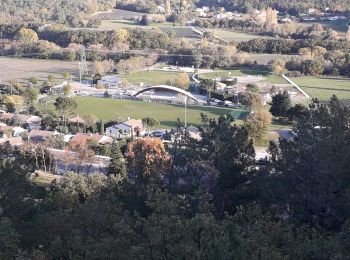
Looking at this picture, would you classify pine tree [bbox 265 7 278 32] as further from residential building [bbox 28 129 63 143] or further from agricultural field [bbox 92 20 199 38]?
residential building [bbox 28 129 63 143]

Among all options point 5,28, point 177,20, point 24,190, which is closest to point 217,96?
point 24,190

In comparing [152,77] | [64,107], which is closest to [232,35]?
[152,77]

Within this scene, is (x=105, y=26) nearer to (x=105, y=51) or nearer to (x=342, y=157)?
(x=105, y=51)

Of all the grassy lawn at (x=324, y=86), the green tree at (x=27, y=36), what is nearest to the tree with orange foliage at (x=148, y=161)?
the grassy lawn at (x=324, y=86)

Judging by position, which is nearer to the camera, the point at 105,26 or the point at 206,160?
the point at 206,160

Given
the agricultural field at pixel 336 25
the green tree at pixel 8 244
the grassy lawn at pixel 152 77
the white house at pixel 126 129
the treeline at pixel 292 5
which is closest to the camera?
the green tree at pixel 8 244

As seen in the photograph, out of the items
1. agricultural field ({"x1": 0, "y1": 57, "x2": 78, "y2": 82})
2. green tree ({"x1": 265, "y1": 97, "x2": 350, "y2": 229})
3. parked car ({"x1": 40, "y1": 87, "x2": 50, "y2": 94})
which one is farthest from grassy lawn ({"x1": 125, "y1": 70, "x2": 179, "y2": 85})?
green tree ({"x1": 265, "y1": 97, "x2": 350, "y2": 229})

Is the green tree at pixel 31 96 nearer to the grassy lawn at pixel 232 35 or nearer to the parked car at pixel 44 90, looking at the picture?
the parked car at pixel 44 90
